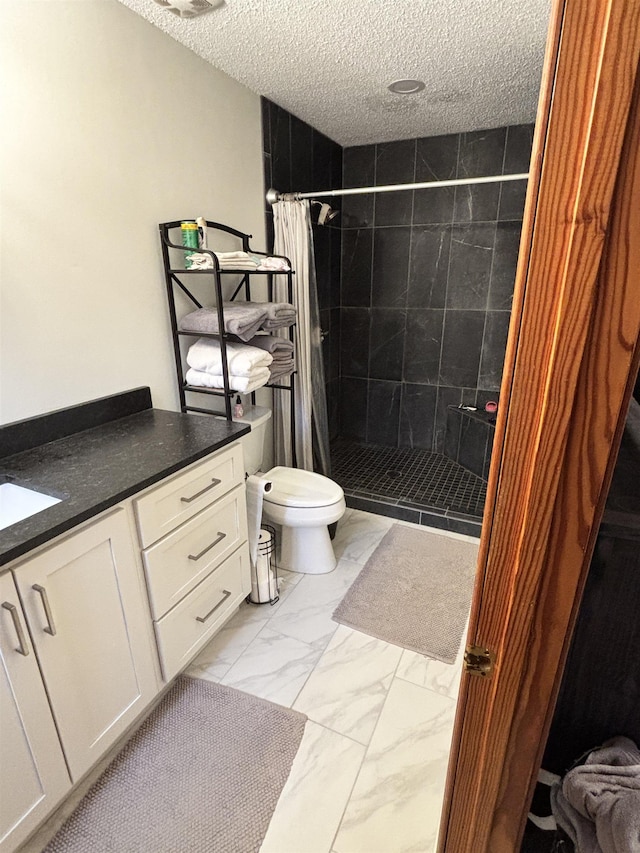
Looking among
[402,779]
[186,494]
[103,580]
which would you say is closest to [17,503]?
[103,580]

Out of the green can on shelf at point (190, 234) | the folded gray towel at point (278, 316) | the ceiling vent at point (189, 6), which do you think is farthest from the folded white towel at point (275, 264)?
the ceiling vent at point (189, 6)

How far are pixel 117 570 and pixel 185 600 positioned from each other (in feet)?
1.15

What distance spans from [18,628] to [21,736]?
27cm

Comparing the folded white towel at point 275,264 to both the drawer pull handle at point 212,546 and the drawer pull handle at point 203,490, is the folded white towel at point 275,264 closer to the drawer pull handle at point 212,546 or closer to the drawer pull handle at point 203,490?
the drawer pull handle at point 203,490

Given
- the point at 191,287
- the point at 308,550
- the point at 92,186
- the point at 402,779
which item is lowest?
the point at 402,779

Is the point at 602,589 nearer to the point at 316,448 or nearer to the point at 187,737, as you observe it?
the point at 187,737

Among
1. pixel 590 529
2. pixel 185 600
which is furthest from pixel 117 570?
pixel 590 529

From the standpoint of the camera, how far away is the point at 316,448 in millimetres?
2727

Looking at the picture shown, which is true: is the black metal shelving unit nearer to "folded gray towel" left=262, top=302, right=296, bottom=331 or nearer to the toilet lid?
"folded gray towel" left=262, top=302, right=296, bottom=331

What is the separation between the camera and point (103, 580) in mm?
1220

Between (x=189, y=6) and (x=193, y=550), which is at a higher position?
(x=189, y=6)

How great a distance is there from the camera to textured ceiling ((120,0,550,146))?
1.51 m

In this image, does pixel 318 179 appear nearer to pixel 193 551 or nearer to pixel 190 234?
pixel 190 234

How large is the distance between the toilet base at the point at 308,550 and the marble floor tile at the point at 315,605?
0.14 feet
